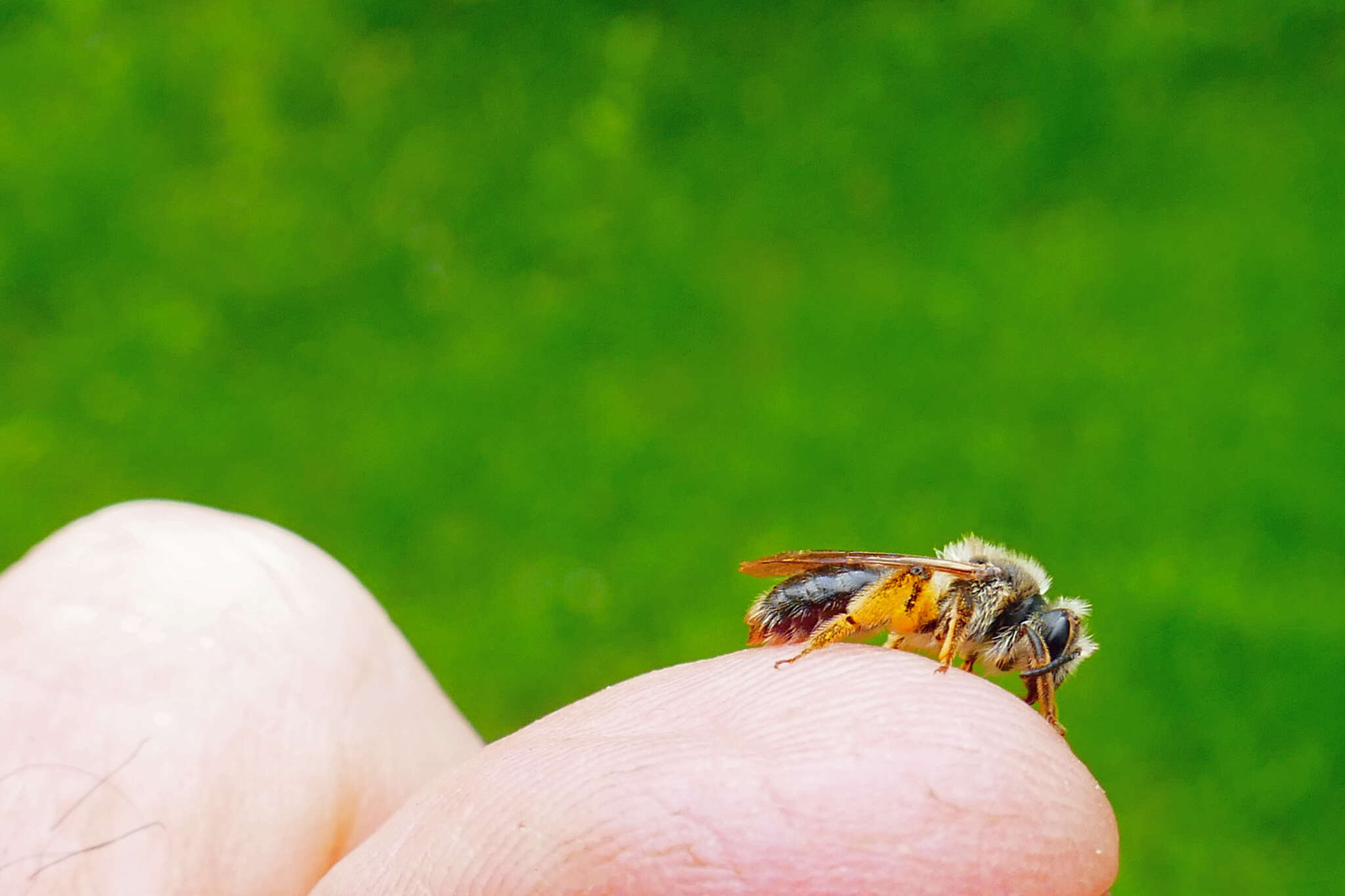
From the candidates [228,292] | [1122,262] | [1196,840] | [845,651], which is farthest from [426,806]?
[1122,262]

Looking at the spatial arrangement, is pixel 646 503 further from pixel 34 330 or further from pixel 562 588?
pixel 34 330

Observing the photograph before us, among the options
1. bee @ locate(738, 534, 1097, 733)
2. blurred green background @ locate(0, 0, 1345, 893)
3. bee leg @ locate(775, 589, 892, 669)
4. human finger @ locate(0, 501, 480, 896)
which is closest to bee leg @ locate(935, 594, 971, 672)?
bee @ locate(738, 534, 1097, 733)

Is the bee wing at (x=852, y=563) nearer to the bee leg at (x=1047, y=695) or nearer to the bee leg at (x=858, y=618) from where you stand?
the bee leg at (x=858, y=618)

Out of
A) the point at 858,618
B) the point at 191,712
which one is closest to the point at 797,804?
the point at 858,618

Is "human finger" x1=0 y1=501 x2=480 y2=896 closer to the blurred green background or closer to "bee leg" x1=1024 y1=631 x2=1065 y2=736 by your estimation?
"bee leg" x1=1024 y1=631 x2=1065 y2=736

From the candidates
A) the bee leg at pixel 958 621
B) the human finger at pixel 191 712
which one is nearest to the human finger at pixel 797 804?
the bee leg at pixel 958 621
